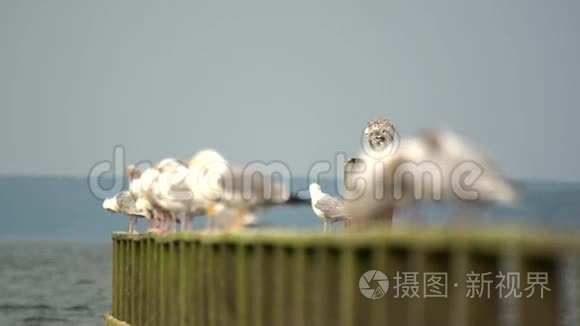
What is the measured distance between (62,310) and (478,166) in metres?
53.1

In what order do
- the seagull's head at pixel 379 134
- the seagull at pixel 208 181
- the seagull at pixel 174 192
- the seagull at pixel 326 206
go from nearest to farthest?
the seagull at pixel 208 181 < the seagull at pixel 174 192 < the seagull's head at pixel 379 134 < the seagull at pixel 326 206

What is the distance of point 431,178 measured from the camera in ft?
41.8

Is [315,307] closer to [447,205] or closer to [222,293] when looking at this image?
[447,205]

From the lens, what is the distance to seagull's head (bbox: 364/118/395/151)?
19.2m

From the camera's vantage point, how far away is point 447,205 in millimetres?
12938

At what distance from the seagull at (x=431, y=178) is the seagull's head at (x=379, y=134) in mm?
5173

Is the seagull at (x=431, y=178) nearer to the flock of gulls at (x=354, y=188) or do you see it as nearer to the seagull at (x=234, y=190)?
the flock of gulls at (x=354, y=188)

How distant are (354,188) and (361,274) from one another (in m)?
2.19

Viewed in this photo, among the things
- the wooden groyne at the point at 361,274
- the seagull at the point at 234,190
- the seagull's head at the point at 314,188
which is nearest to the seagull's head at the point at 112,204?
the seagull's head at the point at 314,188

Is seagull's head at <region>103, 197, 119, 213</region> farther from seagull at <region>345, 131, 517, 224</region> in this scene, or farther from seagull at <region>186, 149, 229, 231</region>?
seagull at <region>345, 131, 517, 224</region>

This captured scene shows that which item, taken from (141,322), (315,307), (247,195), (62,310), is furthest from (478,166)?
(62,310)

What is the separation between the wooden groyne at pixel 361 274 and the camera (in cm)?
1102

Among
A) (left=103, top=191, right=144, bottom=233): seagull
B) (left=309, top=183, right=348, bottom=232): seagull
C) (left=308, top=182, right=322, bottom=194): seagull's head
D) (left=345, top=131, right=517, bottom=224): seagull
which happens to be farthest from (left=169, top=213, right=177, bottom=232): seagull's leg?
(left=345, top=131, right=517, bottom=224): seagull

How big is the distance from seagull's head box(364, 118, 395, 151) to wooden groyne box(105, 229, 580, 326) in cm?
243
